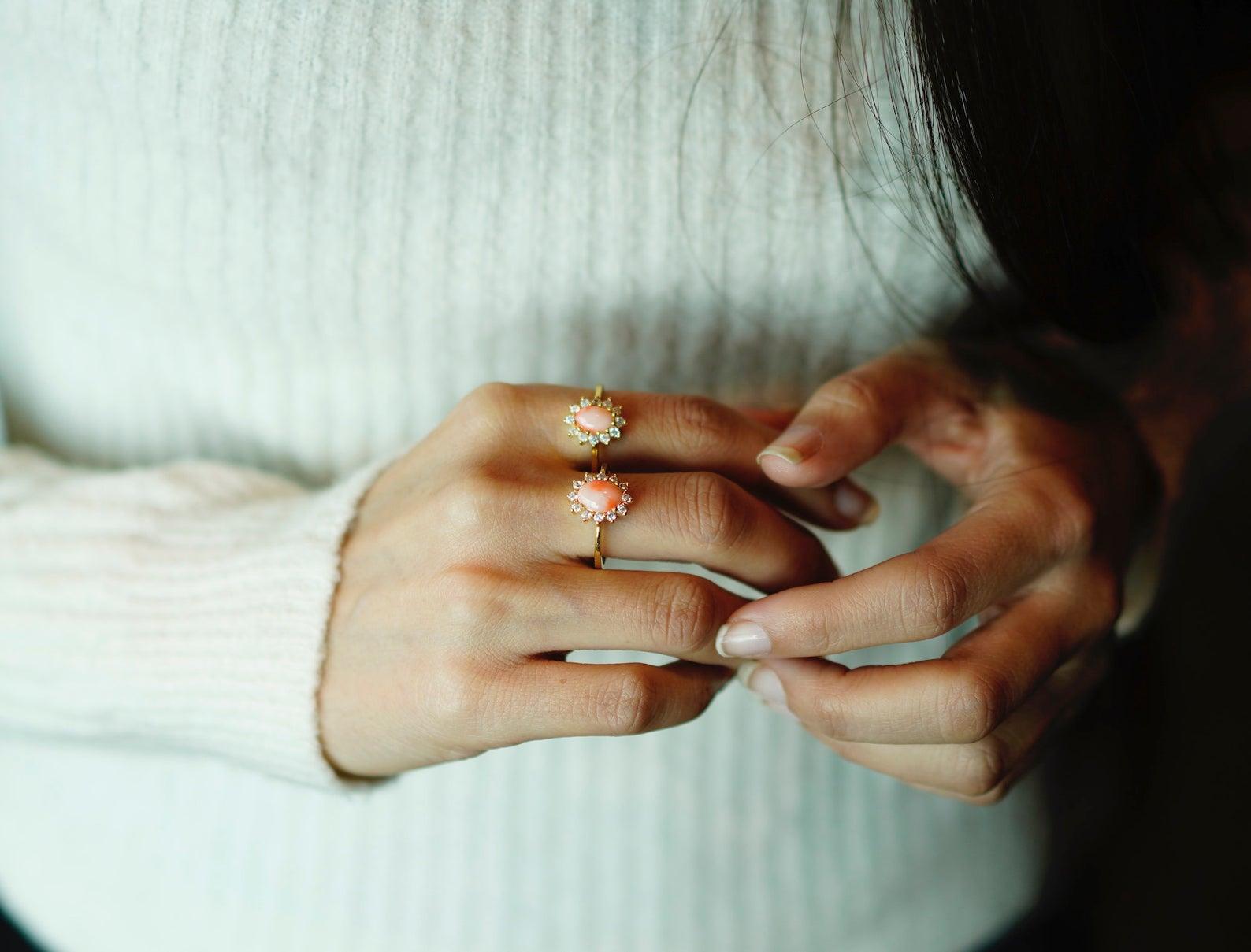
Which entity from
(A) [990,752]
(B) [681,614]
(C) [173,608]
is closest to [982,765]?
(A) [990,752]

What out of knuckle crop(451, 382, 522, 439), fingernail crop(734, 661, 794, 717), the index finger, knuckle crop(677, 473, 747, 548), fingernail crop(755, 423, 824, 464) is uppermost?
knuckle crop(451, 382, 522, 439)

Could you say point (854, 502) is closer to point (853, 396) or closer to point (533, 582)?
point (853, 396)

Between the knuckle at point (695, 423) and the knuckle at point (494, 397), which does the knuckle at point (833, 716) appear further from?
the knuckle at point (494, 397)

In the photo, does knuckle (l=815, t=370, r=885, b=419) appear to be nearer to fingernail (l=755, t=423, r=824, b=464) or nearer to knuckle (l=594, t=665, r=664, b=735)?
fingernail (l=755, t=423, r=824, b=464)

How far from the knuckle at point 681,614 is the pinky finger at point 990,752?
0.65ft

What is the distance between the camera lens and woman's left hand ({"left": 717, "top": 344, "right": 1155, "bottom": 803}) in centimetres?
58

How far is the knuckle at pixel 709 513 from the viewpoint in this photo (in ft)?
1.86

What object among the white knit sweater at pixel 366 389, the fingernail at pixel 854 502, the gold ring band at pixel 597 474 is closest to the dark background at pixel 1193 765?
the white knit sweater at pixel 366 389

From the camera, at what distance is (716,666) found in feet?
2.08

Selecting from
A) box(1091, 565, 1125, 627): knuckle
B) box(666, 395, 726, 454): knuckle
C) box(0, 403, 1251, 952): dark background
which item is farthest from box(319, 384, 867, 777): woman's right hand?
box(0, 403, 1251, 952): dark background

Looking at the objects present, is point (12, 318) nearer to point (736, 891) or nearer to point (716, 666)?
point (716, 666)

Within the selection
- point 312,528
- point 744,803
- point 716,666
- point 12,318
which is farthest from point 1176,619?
point 12,318

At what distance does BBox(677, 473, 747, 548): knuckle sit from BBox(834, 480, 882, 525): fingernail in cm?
17

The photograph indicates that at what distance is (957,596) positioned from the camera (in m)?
0.58
